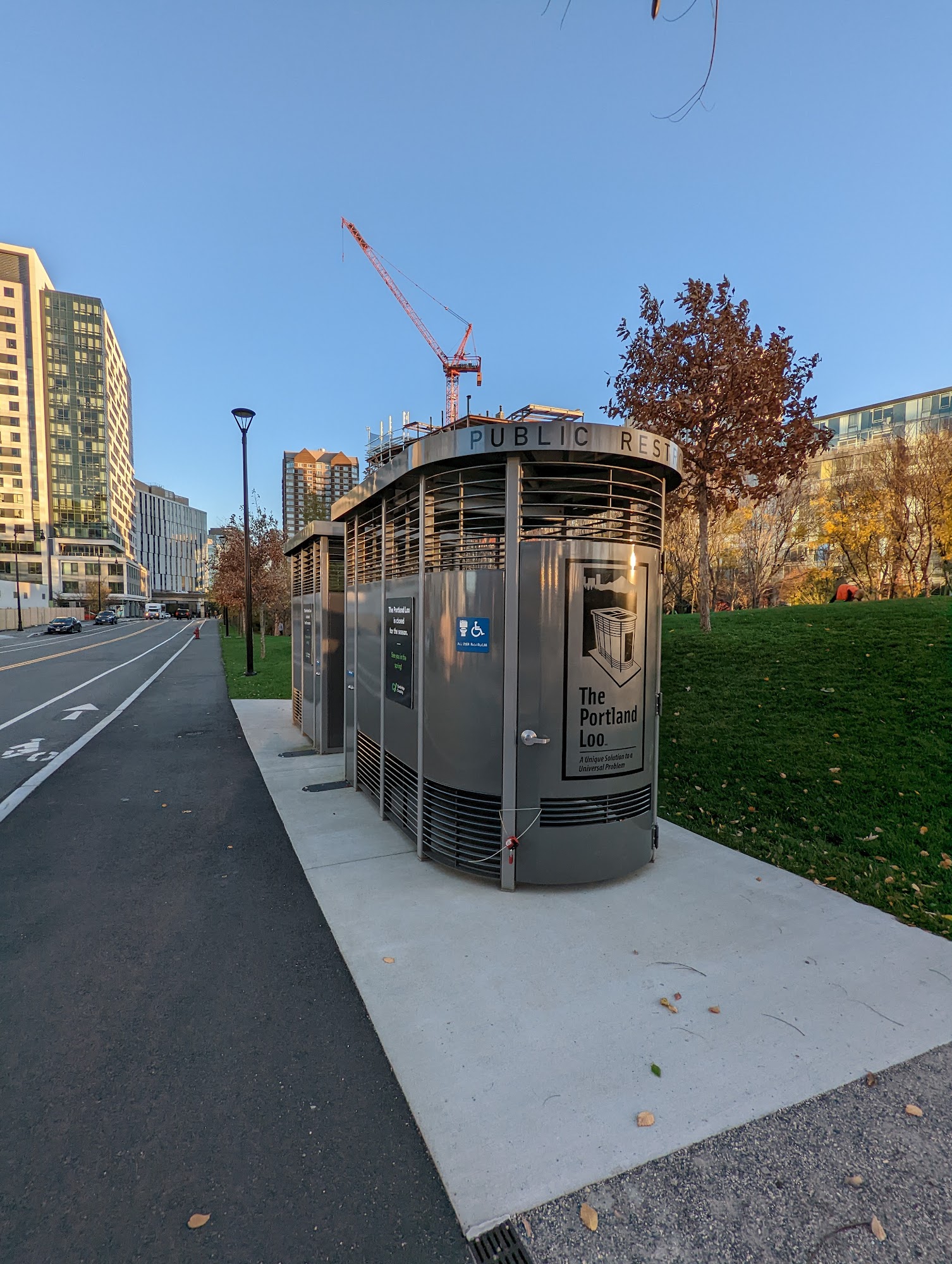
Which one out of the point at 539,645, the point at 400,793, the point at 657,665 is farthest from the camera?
the point at 400,793

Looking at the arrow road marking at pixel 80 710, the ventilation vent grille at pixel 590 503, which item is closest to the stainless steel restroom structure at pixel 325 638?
the ventilation vent grille at pixel 590 503

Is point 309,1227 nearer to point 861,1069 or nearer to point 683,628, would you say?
point 861,1069

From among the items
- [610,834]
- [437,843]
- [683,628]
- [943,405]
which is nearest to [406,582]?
[437,843]

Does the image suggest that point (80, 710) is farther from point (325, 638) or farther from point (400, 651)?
point (400, 651)

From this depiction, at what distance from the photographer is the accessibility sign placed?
4824mm

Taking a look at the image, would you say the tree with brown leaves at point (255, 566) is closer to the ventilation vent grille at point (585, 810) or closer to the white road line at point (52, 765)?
the white road line at point (52, 765)

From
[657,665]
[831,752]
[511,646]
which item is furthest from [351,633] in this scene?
[831,752]

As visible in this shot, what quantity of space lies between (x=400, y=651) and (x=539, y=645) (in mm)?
1934

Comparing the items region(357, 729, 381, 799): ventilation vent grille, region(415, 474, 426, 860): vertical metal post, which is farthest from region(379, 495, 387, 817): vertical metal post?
Answer: region(415, 474, 426, 860): vertical metal post

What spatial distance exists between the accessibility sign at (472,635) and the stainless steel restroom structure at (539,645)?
14mm

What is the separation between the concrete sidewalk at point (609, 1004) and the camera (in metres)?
2.56

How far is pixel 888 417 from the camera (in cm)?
6297

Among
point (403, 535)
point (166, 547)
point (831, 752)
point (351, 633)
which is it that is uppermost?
point (166, 547)

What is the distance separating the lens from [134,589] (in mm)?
122750
